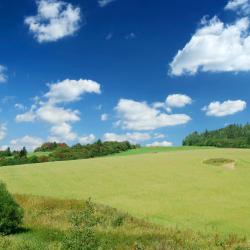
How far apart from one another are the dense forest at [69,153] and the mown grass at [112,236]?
79024mm

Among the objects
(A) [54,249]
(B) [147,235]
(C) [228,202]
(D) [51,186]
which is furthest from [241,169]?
(A) [54,249]

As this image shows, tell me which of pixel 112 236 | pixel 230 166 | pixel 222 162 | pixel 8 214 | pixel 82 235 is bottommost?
pixel 112 236

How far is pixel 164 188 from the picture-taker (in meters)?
47.2

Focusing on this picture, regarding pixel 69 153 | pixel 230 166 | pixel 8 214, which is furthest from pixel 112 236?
pixel 69 153

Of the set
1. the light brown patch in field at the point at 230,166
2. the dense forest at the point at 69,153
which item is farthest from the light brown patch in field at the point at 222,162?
the dense forest at the point at 69,153

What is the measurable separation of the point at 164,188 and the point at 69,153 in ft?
254

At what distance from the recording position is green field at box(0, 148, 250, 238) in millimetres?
34438

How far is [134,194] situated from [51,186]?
961 cm

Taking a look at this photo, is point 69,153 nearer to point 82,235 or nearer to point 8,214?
point 8,214

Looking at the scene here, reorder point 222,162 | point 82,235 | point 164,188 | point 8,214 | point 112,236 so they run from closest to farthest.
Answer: point 82,235 → point 112,236 → point 8,214 → point 164,188 → point 222,162

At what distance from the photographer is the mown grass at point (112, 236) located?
19.9m

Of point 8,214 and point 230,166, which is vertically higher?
point 230,166

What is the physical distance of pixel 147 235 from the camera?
2334 cm

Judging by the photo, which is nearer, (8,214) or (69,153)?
(8,214)
